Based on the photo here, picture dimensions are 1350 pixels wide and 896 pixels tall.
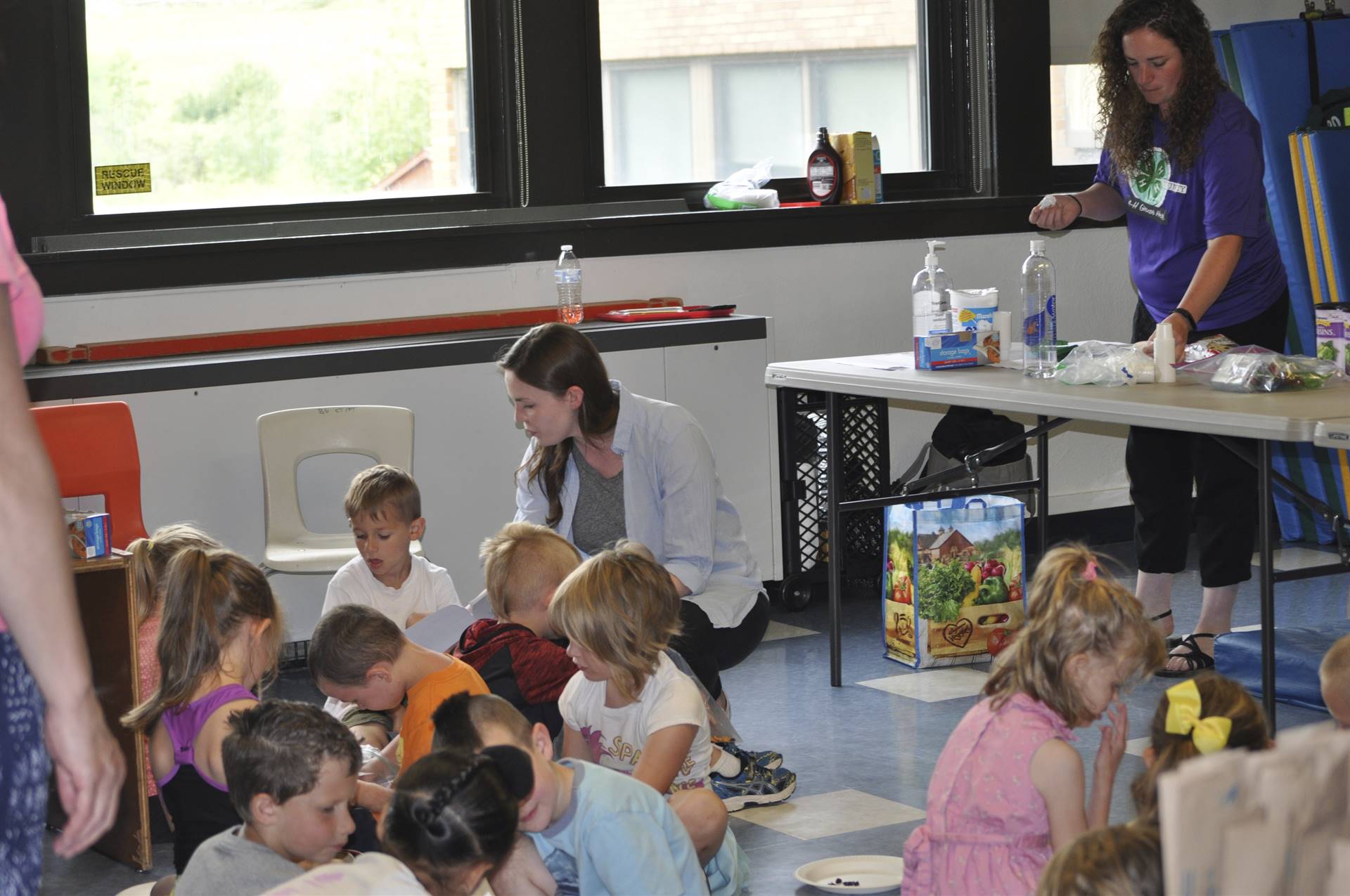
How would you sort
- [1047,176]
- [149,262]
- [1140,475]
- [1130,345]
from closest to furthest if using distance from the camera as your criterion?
1. [1130,345]
2. [1140,475]
3. [149,262]
4. [1047,176]

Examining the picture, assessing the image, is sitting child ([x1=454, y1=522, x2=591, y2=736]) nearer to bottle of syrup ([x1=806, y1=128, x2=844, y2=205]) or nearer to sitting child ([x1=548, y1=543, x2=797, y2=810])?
sitting child ([x1=548, y1=543, x2=797, y2=810])

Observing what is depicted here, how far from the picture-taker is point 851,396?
16.3ft

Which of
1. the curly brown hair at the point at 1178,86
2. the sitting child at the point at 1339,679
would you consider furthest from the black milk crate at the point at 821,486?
the sitting child at the point at 1339,679

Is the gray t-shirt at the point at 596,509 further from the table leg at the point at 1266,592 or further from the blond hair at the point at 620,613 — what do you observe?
the table leg at the point at 1266,592

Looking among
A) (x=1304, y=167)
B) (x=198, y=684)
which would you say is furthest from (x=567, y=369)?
(x=1304, y=167)

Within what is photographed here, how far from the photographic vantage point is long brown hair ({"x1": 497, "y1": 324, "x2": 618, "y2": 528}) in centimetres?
320

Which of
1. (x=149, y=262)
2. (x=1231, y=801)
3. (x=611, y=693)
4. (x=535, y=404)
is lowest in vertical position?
(x=611, y=693)

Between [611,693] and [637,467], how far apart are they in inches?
28.6

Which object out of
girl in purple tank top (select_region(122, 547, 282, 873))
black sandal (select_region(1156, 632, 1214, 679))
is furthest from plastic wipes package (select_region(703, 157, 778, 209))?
girl in purple tank top (select_region(122, 547, 282, 873))

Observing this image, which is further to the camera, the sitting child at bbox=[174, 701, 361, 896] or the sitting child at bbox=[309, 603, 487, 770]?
the sitting child at bbox=[309, 603, 487, 770]

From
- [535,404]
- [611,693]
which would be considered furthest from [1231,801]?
[535,404]

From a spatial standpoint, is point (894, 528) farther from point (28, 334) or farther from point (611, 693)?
point (28, 334)

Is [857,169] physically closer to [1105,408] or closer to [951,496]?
[951,496]

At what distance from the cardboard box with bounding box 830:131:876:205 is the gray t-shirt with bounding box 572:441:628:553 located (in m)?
2.03
